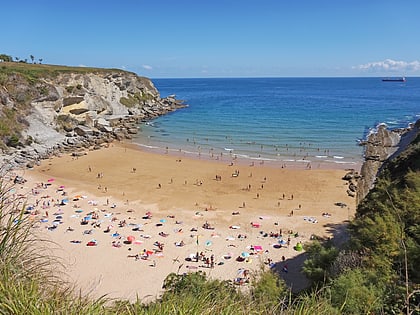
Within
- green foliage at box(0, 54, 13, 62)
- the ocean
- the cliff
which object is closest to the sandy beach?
the ocean

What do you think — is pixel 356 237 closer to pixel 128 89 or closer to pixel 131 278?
pixel 131 278

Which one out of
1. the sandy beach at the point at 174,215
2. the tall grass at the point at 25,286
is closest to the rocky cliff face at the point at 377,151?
the sandy beach at the point at 174,215

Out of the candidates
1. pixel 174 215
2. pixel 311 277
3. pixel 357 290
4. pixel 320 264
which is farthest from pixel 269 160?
pixel 357 290

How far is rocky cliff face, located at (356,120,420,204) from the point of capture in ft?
91.2

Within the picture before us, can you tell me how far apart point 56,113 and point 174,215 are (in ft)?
96.2

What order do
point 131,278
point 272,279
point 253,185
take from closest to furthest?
1. point 272,279
2. point 131,278
3. point 253,185

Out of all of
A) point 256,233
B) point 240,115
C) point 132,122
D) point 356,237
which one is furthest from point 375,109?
point 356,237

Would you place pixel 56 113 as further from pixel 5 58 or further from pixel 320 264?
pixel 320 264

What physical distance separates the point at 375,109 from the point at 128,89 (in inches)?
1999

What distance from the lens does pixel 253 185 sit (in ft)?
95.1

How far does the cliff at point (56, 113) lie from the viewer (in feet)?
122

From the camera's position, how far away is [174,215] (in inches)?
919

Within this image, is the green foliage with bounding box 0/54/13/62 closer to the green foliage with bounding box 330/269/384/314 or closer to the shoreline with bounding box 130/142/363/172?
the shoreline with bounding box 130/142/363/172

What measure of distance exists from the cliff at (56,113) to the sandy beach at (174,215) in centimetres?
459
